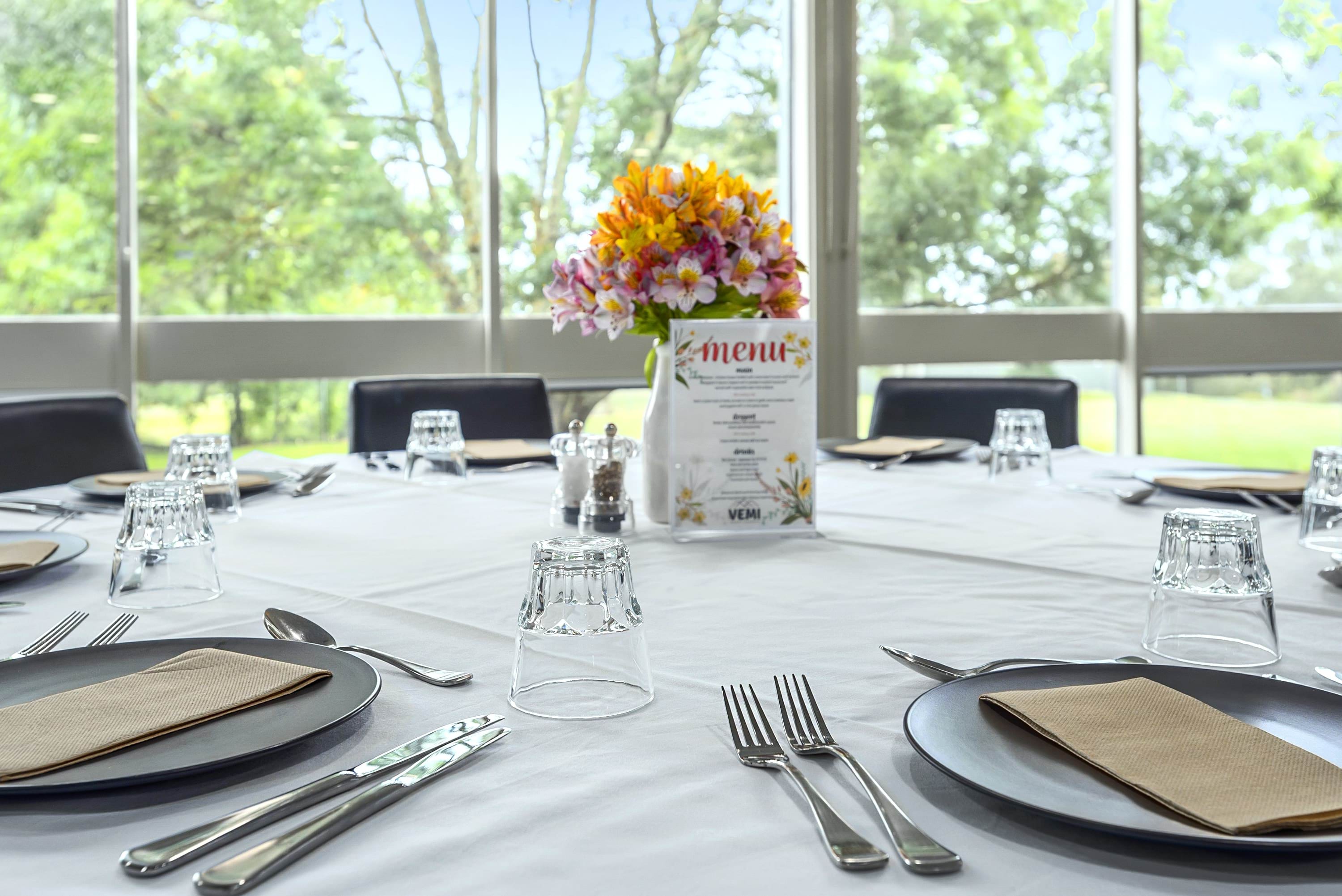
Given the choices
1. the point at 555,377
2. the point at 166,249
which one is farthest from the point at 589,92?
the point at 166,249

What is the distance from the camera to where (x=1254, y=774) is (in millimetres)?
559

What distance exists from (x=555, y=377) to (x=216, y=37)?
1.63 metres

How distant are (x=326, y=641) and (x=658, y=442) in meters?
0.64

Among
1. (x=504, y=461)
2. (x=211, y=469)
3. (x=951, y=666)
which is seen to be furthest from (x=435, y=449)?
(x=951, y=666)

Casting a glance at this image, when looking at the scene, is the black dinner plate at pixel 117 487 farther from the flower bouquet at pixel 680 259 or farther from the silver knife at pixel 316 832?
the silver knife at pixel 316 832

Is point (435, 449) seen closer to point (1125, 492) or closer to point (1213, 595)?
point (1125, 492)

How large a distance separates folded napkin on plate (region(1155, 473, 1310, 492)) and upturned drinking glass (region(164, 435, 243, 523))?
1.35 meters

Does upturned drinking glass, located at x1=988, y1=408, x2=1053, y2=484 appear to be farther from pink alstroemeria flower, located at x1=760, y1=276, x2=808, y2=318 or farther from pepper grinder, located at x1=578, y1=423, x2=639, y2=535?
pepper grinder, located at x1=578, y1=423, x2=639, y2=535

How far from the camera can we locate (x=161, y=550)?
1.05 m

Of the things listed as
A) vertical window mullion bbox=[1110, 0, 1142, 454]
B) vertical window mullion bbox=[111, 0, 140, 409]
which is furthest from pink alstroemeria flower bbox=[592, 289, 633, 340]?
vertical window mullion bbox=[1110, 0, 1142, 454]

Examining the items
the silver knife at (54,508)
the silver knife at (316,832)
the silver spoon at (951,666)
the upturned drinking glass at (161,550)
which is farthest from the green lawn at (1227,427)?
the silver knife at (316,832)

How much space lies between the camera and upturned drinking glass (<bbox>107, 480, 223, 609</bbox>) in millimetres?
1042

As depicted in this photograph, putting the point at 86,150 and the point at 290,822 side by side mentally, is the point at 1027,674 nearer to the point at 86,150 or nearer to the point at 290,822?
the point at 290,822

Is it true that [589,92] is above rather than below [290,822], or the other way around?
above
